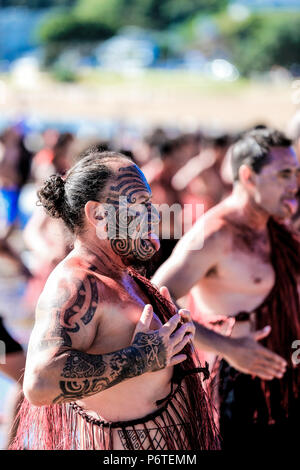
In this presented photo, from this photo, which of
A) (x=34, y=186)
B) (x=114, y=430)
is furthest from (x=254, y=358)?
(x=34, y=186)

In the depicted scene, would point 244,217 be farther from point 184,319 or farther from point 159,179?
point 159,179

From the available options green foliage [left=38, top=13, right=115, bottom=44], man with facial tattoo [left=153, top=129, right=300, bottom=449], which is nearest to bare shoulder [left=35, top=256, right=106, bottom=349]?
man with facial tattoo [left=153, top=129, right=300, bottom=449]

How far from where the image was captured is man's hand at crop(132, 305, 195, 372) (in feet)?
7.43

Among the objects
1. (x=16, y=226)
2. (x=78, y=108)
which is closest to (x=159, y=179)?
(x=16, y=226)

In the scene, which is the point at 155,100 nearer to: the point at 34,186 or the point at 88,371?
the point at 34,186

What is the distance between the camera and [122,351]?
7.37 ft

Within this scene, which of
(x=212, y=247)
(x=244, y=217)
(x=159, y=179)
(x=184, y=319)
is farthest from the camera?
(x=159, y=179)

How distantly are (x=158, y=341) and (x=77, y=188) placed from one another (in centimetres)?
61

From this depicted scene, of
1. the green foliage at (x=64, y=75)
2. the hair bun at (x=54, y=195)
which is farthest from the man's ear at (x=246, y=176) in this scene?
the green foliage at (x=64, y=75)

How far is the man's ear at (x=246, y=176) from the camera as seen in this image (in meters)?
3.91

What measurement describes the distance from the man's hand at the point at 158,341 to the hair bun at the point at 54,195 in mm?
492

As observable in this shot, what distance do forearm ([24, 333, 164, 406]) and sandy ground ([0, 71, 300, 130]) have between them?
18.6 m

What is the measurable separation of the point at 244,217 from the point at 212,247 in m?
A: 0.35

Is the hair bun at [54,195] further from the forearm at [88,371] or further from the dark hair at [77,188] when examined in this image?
the forearm at [88,371]
